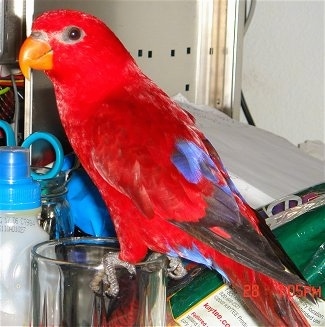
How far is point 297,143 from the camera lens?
4.40 feet

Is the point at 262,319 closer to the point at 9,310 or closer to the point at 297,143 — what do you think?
the point at 9,310

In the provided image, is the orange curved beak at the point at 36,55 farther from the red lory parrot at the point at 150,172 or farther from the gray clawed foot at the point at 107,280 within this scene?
the gray clawed foot at the point at 107,280

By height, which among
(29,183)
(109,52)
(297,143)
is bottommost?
(297,143)

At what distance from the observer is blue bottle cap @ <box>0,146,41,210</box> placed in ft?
2.22

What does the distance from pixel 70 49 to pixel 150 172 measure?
0.44ft

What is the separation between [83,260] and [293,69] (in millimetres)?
751

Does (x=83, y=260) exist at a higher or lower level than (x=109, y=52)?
lower

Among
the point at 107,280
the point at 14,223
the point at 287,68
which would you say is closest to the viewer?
the point at 107,280

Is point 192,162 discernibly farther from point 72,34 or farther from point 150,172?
point 72,34

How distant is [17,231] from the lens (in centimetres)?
70

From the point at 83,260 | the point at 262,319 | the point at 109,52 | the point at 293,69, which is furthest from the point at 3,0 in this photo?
the point at 293,69

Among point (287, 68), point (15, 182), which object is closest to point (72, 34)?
point (15, 182)

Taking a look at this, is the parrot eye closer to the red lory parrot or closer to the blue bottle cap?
the red lory parrot
